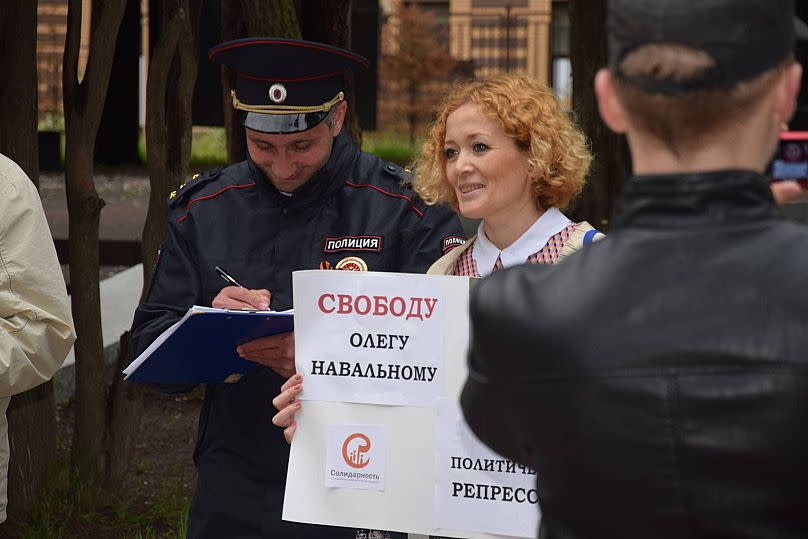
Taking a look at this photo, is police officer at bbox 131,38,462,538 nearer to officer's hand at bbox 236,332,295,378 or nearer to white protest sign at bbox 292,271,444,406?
officer's hand at bbox 236,332,295,378

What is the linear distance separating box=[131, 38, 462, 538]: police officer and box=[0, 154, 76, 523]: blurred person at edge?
1.35 feet

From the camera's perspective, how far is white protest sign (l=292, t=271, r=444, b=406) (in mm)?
3139

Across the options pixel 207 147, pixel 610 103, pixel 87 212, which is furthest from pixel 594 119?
pixel 207 147

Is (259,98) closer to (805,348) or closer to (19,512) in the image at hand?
(805,348)

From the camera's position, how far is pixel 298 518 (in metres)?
3.23

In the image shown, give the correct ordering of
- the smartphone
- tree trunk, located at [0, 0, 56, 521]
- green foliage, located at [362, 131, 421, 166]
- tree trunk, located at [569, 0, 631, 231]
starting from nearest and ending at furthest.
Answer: the smartphone
tree trunk, located at [0, 0, 56, 521]
tree trunk, located at [569, 0, 631, 231]
green foliage, located at [362, 131, 421, 166]

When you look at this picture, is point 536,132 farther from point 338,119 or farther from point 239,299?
point 239,299

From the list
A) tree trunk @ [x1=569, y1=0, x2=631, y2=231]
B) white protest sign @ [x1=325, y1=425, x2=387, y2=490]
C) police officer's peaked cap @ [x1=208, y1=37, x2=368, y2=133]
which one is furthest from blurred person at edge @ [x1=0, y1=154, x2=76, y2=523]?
tree trunk @ [x1=569, y1=0, x2=631, y2=231]

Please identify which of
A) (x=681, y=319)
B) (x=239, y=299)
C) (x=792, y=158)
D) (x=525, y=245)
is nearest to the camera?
(x=681, y=319)

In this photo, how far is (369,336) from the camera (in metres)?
3.18

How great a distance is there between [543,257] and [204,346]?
0.83 m

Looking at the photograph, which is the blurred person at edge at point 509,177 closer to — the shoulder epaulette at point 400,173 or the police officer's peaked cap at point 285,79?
the shoulder epaulette at point 400,173

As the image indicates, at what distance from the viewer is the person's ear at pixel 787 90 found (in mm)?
1720

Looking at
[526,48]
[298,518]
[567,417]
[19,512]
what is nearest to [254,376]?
[298,518]
